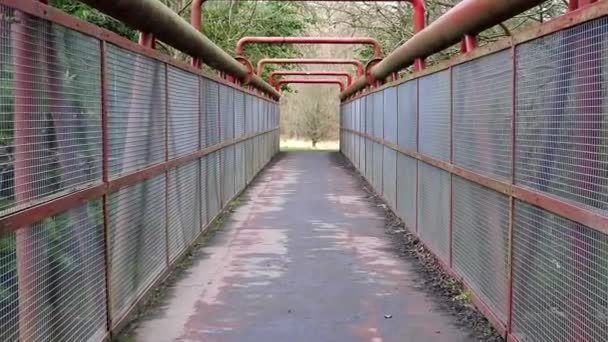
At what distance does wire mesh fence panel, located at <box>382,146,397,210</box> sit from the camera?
32.2 ft

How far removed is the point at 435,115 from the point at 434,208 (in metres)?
0.87

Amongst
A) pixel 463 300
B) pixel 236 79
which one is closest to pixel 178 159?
pixel 463 300

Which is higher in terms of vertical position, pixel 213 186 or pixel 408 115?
pixel 408 115

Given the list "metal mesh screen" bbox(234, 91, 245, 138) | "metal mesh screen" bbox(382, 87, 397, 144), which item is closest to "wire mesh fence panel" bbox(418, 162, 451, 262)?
"metal mesh screen" bbox(382, 87, 397, 144)

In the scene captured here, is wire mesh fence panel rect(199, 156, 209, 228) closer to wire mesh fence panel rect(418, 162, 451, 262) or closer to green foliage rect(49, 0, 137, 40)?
green foliage rect(49, 0, 137, 40)

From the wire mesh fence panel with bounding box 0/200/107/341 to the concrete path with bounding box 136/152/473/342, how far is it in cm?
76

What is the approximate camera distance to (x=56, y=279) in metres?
3.31

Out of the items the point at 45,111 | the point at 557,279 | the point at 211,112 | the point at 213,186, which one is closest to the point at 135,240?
the point at 45,111

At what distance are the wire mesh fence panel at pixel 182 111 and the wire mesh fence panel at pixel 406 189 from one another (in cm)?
246

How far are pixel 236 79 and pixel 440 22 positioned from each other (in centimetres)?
783

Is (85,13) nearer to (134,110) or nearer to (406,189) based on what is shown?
(406,189)

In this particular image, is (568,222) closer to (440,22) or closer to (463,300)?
(463,300)

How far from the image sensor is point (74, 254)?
11.6ft

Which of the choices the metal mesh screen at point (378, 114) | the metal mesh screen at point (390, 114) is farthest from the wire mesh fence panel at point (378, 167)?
the metal mesh screen at point (390, 114)
